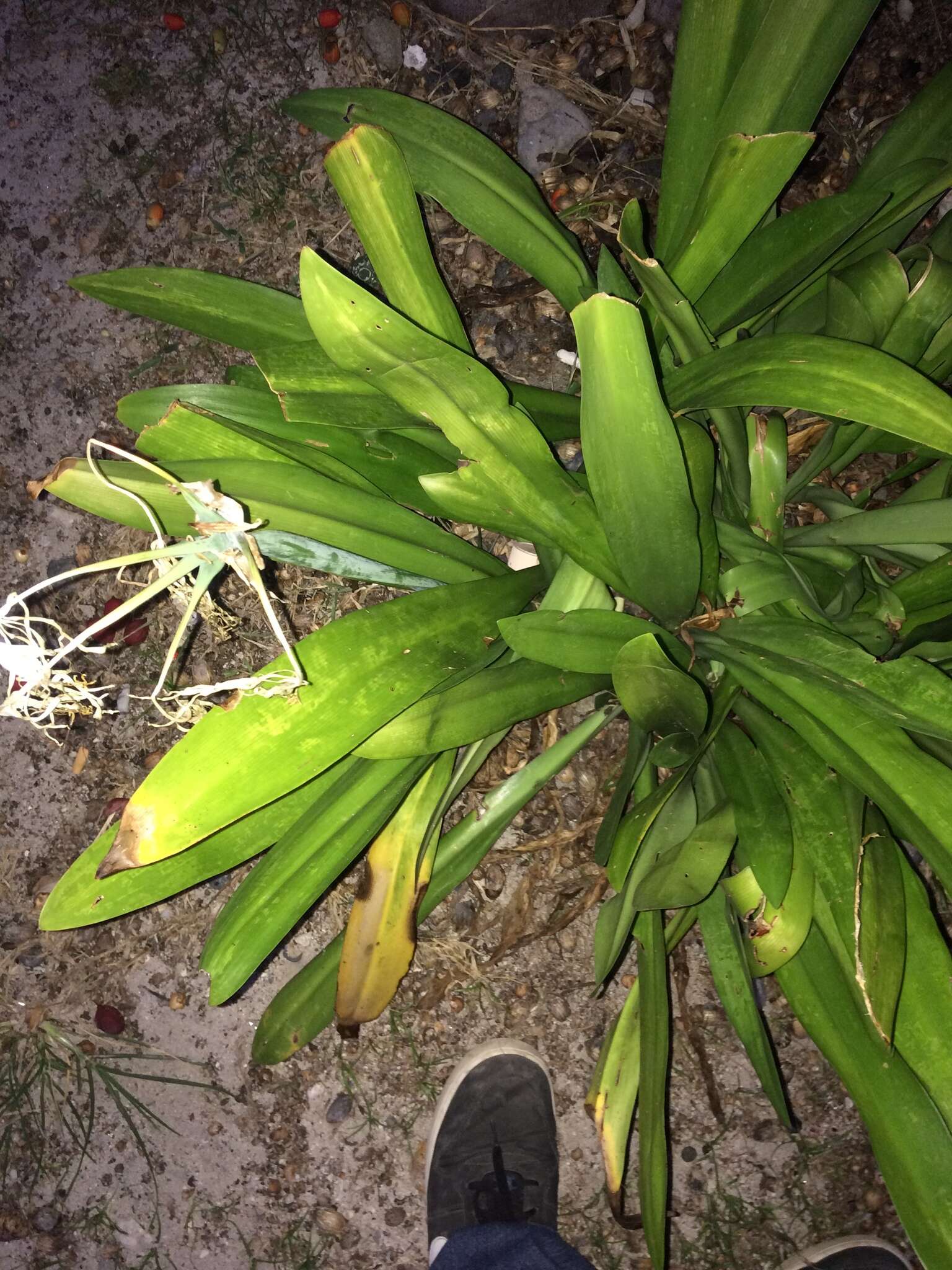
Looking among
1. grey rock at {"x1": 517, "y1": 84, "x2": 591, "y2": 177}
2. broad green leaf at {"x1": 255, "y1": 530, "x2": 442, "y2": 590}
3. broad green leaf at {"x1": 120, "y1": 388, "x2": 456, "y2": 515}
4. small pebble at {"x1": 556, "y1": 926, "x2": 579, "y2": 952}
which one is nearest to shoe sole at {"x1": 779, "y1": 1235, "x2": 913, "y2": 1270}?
small pebble at {"x1": 556, "y1": 926, "x2": 579, "y2": 952}

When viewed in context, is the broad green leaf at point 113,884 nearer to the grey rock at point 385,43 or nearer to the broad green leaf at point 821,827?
the broad green leaf at point 821,827

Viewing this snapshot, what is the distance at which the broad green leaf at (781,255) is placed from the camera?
0.93 m

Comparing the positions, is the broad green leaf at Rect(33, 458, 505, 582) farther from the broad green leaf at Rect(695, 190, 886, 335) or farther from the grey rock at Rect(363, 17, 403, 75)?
the grey rock at Rect(363, 17, 403, 75)

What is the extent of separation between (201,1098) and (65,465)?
50.8 inches

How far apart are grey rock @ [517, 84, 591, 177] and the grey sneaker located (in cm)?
164

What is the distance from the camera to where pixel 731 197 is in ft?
3.13

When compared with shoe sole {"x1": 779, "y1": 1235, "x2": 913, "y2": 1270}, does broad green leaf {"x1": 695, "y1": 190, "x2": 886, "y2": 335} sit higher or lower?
higher

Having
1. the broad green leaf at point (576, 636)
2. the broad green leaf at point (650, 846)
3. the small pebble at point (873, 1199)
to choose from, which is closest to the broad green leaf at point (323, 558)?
the broad green leaf at point (576, 636)

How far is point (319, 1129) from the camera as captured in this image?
1534mm

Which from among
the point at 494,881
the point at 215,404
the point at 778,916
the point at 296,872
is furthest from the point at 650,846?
the point at 215,404

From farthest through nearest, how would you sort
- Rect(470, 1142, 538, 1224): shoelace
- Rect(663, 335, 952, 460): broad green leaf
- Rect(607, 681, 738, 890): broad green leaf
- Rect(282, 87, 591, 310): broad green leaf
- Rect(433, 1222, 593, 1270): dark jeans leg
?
1. Rect(470, 1142, 538, 1224): shoelace
2. Rect(433, 1222, 593, 1270): dark jeans leg
3. Rect(282, 87, 591, 310): broad green leaf
4. Rect(607, 681, 738, 890): broad green leaf
5. Rect(663, 335, 952, 460): broad green leaf

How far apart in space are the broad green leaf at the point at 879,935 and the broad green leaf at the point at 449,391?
0.50m

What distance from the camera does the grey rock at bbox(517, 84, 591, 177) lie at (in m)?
1.53

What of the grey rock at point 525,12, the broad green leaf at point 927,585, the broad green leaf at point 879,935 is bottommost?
the broad green leaf at point 879,935
